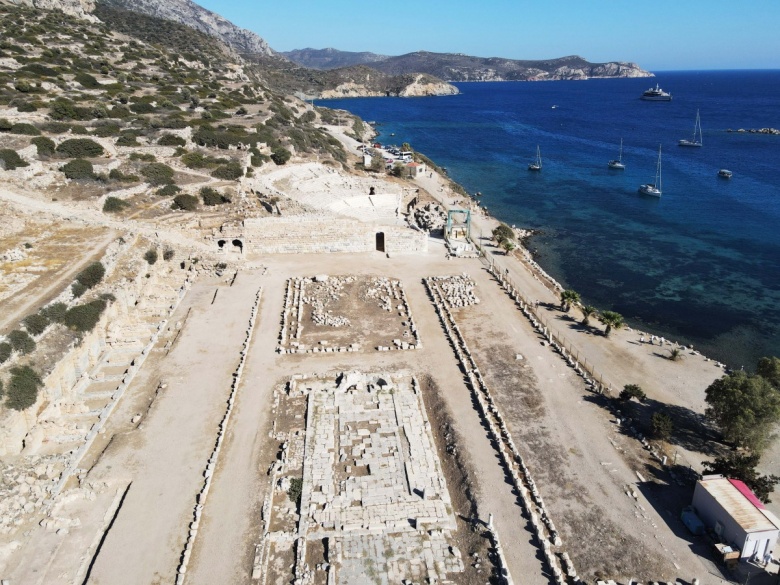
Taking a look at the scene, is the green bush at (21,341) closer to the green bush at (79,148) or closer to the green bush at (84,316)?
the green bush at (84,316)

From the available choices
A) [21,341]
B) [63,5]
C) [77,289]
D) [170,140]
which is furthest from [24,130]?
[63,5]

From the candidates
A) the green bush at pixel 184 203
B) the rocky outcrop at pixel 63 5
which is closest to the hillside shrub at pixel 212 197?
the green bush at pixel 184 203

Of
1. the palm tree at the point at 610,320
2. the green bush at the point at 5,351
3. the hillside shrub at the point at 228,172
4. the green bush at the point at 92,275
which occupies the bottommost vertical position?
the palm tree at the point at 610,320

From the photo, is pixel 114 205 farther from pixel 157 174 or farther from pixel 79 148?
pixel 79 148

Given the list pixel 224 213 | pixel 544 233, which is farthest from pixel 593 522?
pixel 544 233

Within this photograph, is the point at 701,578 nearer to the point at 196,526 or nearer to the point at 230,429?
the point at 196,526

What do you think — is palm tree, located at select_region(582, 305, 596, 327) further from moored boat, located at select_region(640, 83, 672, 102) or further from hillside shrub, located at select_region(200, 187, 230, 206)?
moored boat, located at select_region(640, 83, 672, 102)
